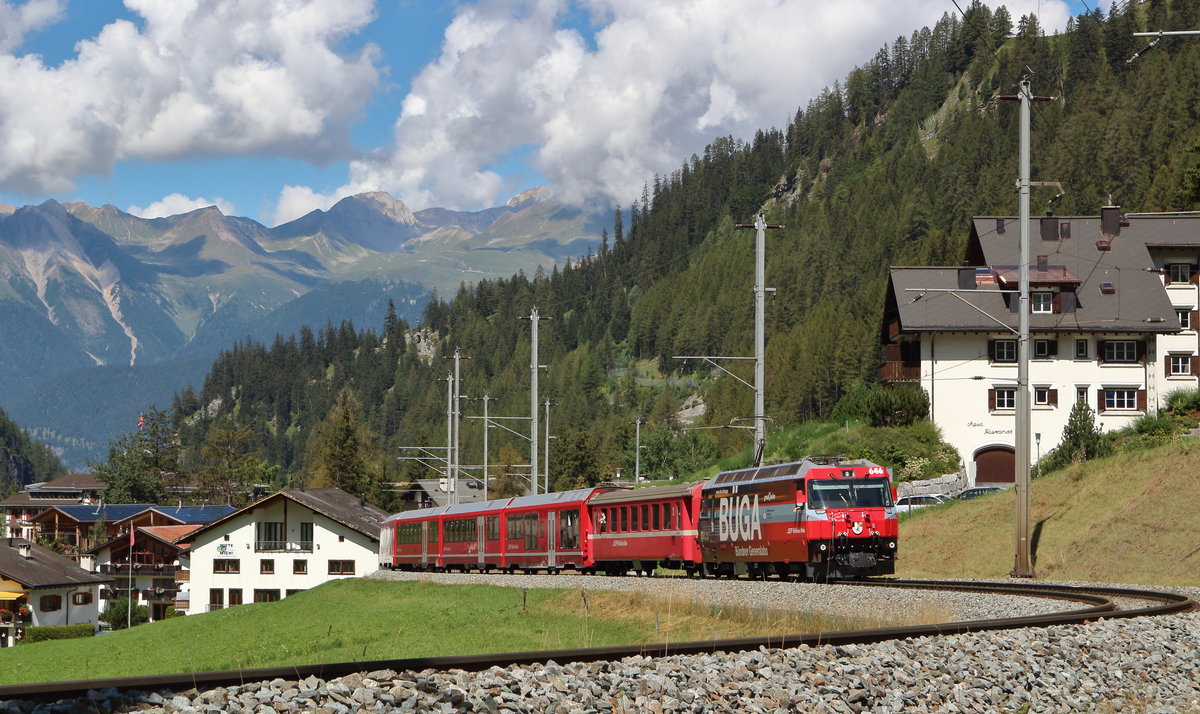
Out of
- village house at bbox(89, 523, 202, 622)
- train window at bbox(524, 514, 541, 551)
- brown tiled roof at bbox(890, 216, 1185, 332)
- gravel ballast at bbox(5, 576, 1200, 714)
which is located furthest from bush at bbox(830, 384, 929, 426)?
village house at bbox(89, 523, 202, 622)

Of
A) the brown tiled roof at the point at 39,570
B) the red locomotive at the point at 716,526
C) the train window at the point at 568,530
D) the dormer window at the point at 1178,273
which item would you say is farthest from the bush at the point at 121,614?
the dormer window at the point at 1178,273

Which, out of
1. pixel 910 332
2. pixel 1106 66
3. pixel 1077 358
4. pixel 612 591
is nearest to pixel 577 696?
pixel 612 591

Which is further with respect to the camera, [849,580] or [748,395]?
[748,395]

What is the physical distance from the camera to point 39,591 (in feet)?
275

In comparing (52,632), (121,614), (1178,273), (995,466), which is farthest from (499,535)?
(121,614)

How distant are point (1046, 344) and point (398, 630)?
4712 centimetres

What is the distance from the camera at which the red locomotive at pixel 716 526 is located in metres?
31.3

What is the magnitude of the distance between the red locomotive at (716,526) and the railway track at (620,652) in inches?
256

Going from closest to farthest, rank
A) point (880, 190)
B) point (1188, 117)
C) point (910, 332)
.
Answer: point (910, 332) < point (1188, 117) < point (880, 190)

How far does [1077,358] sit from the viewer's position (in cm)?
7062

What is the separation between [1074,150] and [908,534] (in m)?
118

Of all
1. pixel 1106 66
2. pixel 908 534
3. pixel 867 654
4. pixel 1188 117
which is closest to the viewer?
pixel 867 654

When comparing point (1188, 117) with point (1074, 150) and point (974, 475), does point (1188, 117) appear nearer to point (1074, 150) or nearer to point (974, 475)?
point (1074, 150)

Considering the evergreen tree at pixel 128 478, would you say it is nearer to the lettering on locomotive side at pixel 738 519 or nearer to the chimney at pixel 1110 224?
the chimney at pixel 1110 224
